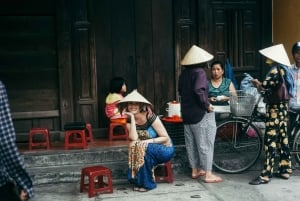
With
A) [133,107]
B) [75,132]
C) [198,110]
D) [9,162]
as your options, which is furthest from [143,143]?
[9,162]

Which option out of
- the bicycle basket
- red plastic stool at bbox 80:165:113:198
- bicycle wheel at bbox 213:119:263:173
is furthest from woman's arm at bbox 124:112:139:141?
the bicycle basket

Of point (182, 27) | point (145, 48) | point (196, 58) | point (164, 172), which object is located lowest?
point (164, 172)

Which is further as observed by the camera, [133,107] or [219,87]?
[219,87]

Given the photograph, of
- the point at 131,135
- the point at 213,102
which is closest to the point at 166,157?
the point at 131,135

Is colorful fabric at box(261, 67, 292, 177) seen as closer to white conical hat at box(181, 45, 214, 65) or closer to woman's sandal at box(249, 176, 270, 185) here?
woman's sandal at box(249, 176, 270, 185)

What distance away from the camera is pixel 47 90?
938 centimetres

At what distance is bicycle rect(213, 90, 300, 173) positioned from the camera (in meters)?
8.11

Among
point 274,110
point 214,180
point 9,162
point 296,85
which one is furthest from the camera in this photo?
point 296,85

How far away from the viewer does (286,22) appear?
9.71m

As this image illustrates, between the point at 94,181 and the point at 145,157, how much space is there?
0.82m

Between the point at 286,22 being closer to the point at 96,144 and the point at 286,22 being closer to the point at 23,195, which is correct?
the point at 96,144

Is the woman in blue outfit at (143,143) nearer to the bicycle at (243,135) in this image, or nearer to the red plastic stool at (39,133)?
the bicycle at (243,135)

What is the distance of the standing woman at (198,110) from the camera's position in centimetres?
757

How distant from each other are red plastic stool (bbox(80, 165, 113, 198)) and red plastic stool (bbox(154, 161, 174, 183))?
78 cm
